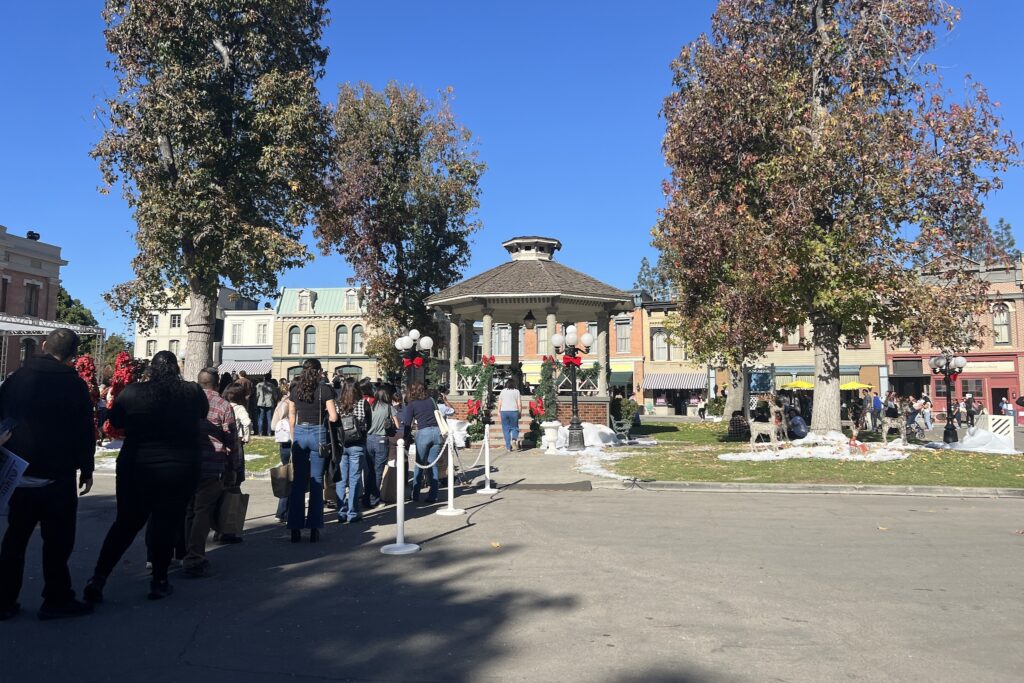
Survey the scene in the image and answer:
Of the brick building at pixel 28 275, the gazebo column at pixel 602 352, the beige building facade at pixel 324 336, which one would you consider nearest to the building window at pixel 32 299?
the brick building at pixel 28 275

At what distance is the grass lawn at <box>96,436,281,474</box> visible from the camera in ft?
46.6

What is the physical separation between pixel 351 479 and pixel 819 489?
7.46 meters

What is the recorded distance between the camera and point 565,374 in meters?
21.5

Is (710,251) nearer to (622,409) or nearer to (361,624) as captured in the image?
(622,409)

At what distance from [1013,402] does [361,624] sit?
4406 centimetres

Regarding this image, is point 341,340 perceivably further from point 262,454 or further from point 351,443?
point 351,443

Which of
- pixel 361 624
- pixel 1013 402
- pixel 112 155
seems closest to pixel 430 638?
pixel 361 624

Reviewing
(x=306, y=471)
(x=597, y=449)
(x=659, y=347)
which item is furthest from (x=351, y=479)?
(x=659, y=347)

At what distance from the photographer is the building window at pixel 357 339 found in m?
55.5

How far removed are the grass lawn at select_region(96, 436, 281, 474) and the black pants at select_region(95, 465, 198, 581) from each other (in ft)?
24.6

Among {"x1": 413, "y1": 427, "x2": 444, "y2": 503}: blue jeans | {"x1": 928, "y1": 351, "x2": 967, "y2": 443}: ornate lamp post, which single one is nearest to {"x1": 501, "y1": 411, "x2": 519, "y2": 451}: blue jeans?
{"x1": 413, "y1": 427, "x2": 444, "y2": 503}: blue jeans

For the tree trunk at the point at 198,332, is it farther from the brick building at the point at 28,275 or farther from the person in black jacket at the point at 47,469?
the brick building at the point at 28,275

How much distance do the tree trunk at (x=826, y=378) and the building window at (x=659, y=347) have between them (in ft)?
96.2

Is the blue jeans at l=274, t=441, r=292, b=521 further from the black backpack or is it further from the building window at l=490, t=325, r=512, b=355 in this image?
the building window at l=490, t=325, r=512, b=355
